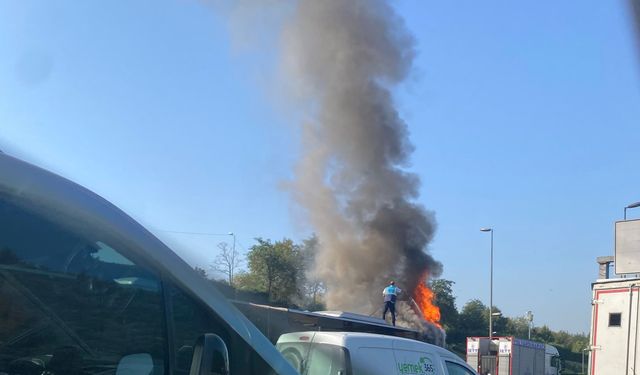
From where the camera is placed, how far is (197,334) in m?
2.22

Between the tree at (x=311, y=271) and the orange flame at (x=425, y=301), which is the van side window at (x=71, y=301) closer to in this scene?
the orange flame at (x=425, y=301)

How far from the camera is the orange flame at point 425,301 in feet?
94.4

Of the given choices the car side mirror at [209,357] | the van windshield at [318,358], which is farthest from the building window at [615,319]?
the car side mirror at [209,357]

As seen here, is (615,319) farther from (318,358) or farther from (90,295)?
Answer: (90,295)

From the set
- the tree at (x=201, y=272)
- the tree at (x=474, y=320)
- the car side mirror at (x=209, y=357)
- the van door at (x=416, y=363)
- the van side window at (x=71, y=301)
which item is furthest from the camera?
the tree at (x=474, y=320)

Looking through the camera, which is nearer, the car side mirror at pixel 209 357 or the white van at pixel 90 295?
the white van at pixel 90 295

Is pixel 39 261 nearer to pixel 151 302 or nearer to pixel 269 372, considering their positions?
pixel 151 302

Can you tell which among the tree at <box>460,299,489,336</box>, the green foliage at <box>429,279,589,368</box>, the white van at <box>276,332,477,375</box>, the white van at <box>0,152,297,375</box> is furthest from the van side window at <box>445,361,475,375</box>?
the tree at <box>460,299,489,336</box>

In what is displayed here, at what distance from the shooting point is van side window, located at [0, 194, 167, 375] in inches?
75.7

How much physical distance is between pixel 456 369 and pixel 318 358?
181cm

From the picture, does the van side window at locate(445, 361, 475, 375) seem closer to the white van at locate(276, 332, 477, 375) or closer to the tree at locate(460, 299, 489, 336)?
the white van at locate(276, 332, 477, 375)

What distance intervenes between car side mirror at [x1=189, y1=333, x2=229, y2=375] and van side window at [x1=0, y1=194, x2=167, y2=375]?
0.15 m

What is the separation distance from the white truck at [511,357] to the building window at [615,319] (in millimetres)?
10476

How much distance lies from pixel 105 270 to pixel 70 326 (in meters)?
0.21
